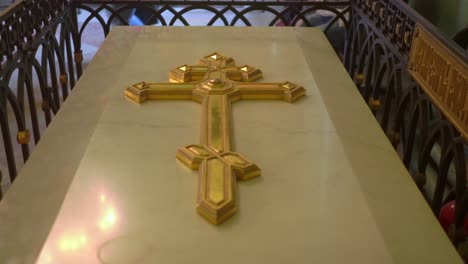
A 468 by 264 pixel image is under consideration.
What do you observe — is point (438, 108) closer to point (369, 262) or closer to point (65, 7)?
point (369, 262)

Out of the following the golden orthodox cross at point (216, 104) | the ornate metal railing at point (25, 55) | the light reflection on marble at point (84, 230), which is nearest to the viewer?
the light reflection on marble at point (84, 230)

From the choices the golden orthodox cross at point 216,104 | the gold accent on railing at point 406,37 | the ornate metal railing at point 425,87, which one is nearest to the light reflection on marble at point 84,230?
the golden orthodox cross at point 216,104

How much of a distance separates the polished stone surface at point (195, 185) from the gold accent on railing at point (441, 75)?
0.14 metres

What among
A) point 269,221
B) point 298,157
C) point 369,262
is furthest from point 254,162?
point 369,262

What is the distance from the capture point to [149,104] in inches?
52.5

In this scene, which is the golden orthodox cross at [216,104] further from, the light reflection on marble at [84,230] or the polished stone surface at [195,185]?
the light reflection on marble at [84,230]

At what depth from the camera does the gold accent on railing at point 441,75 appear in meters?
1.04

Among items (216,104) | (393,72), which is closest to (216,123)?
(216,104)

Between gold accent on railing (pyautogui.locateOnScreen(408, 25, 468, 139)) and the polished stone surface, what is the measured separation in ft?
0.45

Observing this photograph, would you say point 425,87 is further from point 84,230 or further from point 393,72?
point 84,230

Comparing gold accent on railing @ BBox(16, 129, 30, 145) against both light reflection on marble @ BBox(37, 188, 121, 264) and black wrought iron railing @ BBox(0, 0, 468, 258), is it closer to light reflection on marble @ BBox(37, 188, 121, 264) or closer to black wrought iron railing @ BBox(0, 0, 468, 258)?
black wrought iron railing @ BBox(0, 0, 468, 258)

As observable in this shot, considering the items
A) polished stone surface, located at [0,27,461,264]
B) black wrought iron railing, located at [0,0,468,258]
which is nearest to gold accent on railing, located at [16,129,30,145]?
black wrought iron railing, located at [0,0,468,258]

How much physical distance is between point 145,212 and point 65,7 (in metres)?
1.23

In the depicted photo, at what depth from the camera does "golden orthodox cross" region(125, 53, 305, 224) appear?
949mm
